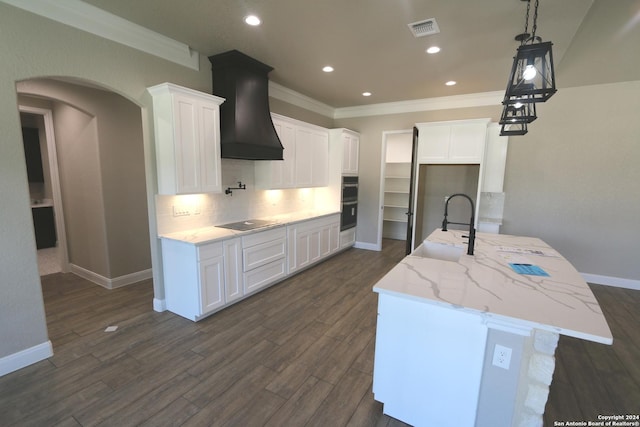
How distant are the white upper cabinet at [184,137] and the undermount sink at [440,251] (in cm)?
240

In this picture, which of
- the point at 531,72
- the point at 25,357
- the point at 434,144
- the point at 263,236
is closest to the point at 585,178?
the point at 434,144

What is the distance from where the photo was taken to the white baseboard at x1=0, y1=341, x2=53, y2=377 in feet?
7.03

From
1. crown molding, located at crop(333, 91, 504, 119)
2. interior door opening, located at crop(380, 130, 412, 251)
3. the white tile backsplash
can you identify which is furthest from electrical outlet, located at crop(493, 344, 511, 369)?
interior door opening, located at crop(380, 130, 412, 251)

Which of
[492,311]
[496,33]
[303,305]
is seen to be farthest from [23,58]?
[496,33]

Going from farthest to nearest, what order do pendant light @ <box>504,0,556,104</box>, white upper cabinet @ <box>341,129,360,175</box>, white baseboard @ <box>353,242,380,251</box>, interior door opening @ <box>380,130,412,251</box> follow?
interior door opening @ <box>380,130,412,251</box>
white baseboard @ <box>353,242,380,251</box>
white upper cabinet @ <box>341,129,360,175</box>
pendant light @ <box>504,0,556,104</box>

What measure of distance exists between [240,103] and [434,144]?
3013 millimetres

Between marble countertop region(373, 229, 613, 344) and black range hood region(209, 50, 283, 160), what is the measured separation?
91.1 inches

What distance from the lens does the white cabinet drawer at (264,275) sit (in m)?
3.46

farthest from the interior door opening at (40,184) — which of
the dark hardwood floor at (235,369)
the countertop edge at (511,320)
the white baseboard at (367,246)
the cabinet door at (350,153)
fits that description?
the countertop edge at (511,320)

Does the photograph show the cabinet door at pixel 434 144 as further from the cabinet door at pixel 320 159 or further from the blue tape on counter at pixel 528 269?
the blue tape on counter at pixel 528 269

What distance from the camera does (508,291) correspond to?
1.67m

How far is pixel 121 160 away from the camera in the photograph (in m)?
3.87

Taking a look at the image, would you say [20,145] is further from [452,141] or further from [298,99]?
[452,141]

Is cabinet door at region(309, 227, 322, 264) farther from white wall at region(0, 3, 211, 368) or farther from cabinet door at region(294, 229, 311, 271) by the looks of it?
white wall at region(0, 3, 211, 368)
